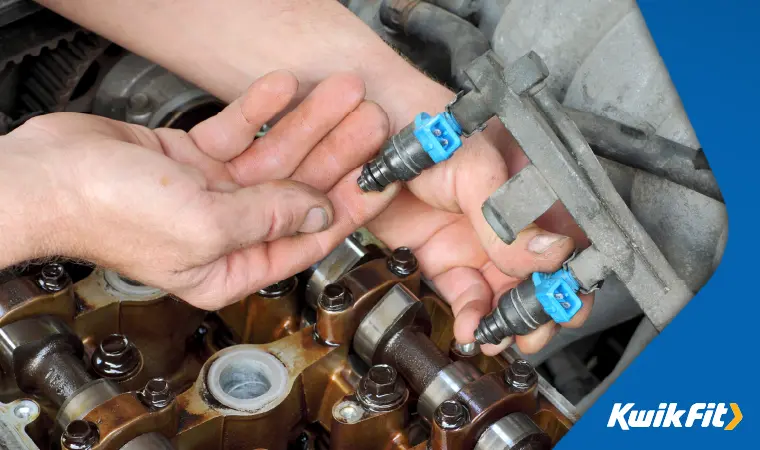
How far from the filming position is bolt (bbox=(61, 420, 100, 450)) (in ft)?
3.53

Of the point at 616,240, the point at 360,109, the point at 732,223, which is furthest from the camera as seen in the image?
the point at 360,109

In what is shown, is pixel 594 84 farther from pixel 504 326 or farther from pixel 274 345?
pixel 274 345

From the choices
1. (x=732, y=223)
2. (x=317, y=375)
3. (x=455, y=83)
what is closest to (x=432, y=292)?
(x=317, y=375)

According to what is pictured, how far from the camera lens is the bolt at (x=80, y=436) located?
3.53 feet

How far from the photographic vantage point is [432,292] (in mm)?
1396

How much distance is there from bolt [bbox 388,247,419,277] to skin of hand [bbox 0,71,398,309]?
2.9 inches

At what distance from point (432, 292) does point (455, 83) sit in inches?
14.2

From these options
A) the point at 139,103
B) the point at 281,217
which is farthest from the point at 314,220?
the point at 139,103

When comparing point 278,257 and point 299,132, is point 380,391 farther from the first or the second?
point 299,132

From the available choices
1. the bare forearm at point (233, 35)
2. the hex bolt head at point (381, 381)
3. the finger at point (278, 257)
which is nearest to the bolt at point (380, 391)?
the hex bolt head at point (381, 381)

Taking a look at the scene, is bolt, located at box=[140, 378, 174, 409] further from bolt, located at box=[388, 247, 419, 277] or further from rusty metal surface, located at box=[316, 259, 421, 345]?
bolt, located at box=[388, 247, 419, 277]

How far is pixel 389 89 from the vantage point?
4.83ft

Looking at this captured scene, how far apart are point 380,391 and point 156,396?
285 mm

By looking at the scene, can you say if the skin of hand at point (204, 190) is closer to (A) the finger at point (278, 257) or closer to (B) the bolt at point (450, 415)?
(A) the finger at point (278, 257)
